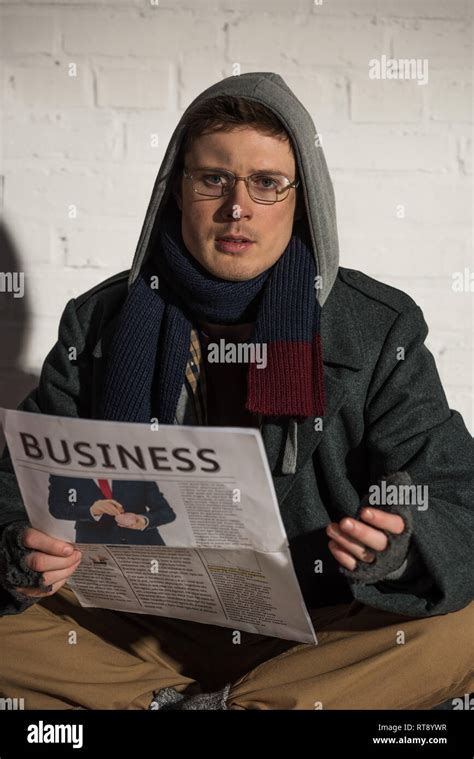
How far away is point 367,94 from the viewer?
1.97 meters

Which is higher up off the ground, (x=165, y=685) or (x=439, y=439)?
(x=439, y=439)

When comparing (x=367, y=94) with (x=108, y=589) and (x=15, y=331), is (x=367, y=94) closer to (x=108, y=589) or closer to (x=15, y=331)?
(x=15, y=331)

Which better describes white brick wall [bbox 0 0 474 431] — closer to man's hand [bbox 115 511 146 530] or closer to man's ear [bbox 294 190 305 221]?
man's ear [bbox 294 190 305 221]

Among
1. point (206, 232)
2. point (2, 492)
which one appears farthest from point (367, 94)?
point (2, 492)

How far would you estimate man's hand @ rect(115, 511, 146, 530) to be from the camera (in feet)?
4.17

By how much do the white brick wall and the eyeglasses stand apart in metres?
0.52

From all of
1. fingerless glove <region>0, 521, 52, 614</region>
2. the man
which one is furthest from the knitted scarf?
fingerless glove <region>0, 521, 52, 614</region>

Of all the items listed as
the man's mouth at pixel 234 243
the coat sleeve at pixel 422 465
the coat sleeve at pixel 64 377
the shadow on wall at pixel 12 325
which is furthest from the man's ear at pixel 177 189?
the shadow on wall at pixel 12 325

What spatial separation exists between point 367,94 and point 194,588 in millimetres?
1040

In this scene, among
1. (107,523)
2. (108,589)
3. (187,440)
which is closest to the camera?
(187,440)

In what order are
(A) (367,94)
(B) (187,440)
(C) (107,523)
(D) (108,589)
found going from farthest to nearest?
(A) (367,94) → (D) (108,589) → (C) (107,523) → (B) (187,440)

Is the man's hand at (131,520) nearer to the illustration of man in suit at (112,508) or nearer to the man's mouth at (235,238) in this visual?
the illustration of man in suit at (112,508)

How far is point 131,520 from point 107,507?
33 millimetres

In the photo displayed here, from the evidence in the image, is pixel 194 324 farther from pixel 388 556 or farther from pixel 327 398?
pixel 388 556
